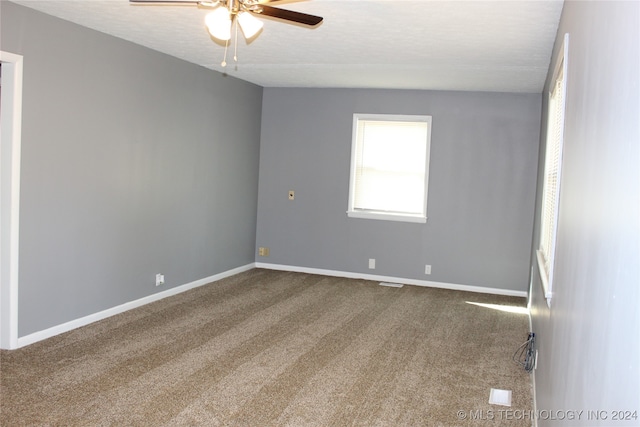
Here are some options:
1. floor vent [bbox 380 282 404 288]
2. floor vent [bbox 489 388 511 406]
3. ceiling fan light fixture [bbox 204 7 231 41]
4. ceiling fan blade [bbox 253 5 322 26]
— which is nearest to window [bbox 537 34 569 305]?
floor vent [bbox 489 388 511 406]

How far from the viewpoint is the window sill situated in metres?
7.22

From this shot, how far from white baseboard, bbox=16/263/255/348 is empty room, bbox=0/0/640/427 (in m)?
0.02

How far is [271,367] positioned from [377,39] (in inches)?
101

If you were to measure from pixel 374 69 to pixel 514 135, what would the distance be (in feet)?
6.83

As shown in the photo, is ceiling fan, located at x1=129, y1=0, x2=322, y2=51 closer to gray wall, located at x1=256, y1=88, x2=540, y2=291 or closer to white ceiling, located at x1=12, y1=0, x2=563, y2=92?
white ceiling, located at x1=12, y1=0, x2=563, y2=92

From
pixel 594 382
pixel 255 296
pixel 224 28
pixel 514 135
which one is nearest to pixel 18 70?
pixel 224 28

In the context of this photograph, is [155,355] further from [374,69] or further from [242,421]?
[374,69]

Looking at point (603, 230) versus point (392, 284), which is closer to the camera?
point (603, 230)

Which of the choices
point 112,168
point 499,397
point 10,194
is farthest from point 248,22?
point 499,397

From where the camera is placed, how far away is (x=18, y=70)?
3975 mm

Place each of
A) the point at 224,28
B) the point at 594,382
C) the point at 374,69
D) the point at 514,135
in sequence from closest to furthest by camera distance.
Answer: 1. the point at 594,382
2. the point at 224,28
3. the point at 374,69
4. the point at 514,135

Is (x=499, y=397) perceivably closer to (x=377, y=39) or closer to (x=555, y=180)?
(x=555, y=180)

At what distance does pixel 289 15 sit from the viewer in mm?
3000

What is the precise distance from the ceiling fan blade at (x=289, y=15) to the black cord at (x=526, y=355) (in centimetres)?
276
